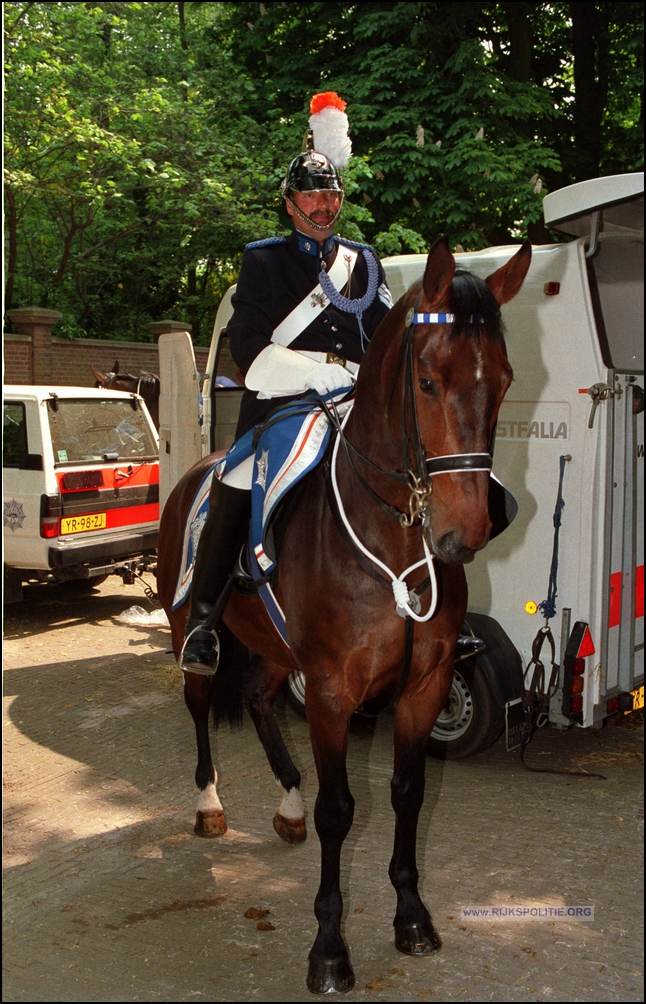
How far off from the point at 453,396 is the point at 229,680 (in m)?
2.73

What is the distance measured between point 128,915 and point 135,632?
554 cm

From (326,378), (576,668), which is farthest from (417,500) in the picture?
(576,668)

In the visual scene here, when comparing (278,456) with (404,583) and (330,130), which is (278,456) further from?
(330,130)

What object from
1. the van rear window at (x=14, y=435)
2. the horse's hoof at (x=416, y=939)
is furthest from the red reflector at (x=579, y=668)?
the van rear window at (x=14, y=435)

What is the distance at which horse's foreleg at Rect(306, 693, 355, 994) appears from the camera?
341 cm

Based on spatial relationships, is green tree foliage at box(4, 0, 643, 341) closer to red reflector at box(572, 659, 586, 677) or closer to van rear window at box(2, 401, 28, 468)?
van rear window at box(2, 401, 28, 468)

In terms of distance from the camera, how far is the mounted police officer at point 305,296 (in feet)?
12.5

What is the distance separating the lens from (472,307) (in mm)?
2846

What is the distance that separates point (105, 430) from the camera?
10.2 metres

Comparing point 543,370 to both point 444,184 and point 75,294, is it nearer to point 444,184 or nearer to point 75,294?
point 444,184

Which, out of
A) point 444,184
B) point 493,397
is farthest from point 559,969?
point 444,184

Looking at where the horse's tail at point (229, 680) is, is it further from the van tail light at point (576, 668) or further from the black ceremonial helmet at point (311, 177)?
the black ceremonial helmet at point (311, 177)

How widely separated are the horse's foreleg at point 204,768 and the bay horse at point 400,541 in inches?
53.9

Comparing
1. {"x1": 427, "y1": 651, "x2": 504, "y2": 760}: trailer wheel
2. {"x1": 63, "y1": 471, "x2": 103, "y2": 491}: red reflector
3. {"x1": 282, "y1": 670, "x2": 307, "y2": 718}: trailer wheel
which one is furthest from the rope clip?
{"x1": 63, "y1": 471, "x2": 103, "y2": 491}: red reflector
